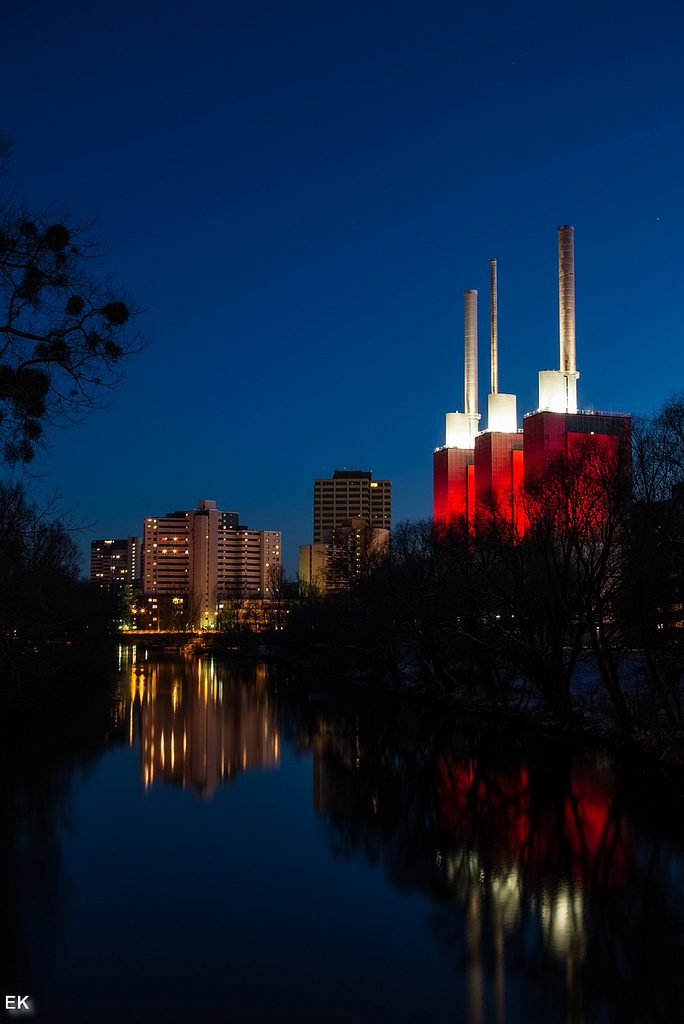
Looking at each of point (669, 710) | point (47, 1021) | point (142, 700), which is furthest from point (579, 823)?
point (142, 700)

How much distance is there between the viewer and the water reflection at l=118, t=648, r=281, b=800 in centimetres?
2866

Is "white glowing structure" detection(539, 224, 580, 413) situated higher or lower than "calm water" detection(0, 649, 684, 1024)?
higher

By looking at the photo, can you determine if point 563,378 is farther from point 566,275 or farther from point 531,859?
point 531,859

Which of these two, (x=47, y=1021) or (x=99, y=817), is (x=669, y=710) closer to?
(x=99, y=817)

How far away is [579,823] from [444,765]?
8.39 m

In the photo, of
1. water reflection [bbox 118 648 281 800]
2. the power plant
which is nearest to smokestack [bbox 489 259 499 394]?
the power plant

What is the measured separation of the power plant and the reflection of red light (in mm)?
105706

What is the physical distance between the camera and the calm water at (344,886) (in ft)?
36.0

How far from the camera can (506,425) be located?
6457 inches

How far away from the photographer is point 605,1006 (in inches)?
415

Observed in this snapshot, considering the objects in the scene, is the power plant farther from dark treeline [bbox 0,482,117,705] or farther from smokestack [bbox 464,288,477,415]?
dark treeline [bbox 0,482,117,705]

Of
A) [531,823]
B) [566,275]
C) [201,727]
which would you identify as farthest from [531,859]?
[566,275]

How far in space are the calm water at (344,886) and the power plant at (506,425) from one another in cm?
10524

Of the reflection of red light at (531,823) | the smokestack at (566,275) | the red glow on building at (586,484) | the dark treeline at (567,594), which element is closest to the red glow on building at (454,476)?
the smokestack at (566,275)
